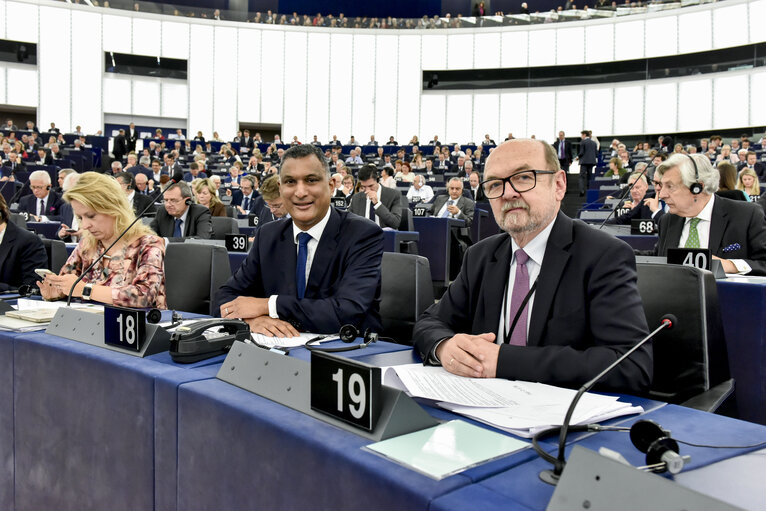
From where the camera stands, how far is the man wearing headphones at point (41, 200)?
262 inches

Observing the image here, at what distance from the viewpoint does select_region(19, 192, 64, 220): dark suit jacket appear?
7.20 metres

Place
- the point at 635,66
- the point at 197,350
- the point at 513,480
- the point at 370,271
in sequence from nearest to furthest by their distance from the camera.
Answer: the point at 513,480 → the point at 197,350 → the point at 370,271 → the point at 635,66

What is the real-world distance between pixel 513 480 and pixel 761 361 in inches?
76.7

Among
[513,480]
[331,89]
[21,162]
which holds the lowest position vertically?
[513,480]

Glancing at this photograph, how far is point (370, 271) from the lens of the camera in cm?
203

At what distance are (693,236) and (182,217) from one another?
A: 3782 mm

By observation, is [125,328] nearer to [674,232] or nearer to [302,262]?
[302,262]

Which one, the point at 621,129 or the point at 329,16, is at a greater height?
the point at 329,16

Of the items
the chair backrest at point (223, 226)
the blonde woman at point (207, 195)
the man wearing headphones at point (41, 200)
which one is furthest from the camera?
the man wearing headphones at point (41, 200)

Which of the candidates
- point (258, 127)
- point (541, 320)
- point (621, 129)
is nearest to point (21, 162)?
point (258, 127)

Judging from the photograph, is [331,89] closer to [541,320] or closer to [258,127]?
[258,127]

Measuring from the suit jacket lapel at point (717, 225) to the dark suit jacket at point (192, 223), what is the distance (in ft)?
11.8

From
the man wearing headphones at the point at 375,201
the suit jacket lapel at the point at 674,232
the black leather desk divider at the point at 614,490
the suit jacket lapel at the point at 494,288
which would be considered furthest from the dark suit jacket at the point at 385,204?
the black leather desk divider at the point at 614,490

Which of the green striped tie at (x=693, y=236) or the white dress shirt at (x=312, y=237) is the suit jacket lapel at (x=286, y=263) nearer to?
the white dress shirt at (x=312, y=237)
